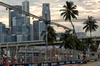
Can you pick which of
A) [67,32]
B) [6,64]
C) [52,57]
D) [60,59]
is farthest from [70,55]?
[67,32]

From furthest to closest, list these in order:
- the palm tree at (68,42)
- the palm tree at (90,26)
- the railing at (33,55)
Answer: the palm tree at (90,26), the palm tree at (68,42), the railing at (33,55)

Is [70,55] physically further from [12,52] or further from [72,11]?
[72,11]

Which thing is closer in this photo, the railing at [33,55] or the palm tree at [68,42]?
the railing at [33,55]

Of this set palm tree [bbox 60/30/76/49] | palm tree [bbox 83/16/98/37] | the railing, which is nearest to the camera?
the railing

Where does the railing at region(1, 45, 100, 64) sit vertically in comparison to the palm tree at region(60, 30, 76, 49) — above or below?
above

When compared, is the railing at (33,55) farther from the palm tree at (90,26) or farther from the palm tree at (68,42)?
the palm tree at (90,26)

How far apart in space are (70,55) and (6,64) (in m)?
17.0

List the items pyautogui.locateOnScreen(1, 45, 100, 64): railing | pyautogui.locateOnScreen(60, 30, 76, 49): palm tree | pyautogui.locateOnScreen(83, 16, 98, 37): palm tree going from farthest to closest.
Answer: pyautogui.locateOnScreen(83, 16, 98, 37): palm tree < pyautogui.locateOnScreen(60, 30, 76, 49): palm tree < pyautogui.locateOnScreen(1, 45, 100, 64): railing

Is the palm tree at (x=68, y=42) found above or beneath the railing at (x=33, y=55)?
beneath

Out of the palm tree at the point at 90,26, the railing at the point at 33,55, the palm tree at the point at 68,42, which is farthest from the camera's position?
the palm tree at the point at 90,26

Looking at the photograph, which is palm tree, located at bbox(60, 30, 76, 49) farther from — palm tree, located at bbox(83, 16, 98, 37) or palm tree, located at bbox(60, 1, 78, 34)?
palm tree, located at bbox(83, 16, 98, 37)

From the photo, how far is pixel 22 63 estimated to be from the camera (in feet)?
82.8

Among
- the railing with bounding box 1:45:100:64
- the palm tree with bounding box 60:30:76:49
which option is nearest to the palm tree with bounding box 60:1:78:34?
the palm tree with bounding box 60:30:76:49

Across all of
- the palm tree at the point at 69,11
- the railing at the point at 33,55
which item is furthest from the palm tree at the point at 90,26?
Answer: the railing at the point at 33,55
